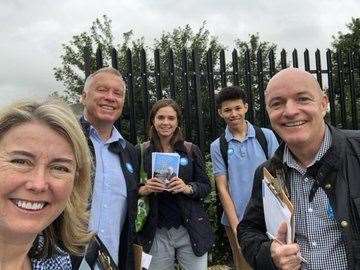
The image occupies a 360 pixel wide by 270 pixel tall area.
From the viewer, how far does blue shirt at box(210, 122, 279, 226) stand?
3982 mm

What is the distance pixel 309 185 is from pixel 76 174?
3.47 ft

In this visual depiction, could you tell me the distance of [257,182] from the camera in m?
2.30

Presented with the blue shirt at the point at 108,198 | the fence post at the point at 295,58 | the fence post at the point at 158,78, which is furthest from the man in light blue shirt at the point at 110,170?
the fence post at the point at 295,58

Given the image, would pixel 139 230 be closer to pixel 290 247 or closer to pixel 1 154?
pixel 290 247

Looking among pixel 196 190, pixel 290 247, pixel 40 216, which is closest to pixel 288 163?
pixel 290 247

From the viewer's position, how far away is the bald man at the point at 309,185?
1.93 metres

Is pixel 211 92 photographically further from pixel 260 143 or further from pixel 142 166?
pixel 142 166

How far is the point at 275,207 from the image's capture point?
2.01 m

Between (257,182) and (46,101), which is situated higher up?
(46,101)

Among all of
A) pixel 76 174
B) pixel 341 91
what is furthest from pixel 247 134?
pixel 341 91

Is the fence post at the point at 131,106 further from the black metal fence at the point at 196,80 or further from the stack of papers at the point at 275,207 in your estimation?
the stack of papers at the point at 275,207

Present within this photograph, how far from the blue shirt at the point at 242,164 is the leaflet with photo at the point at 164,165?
2.17 ft

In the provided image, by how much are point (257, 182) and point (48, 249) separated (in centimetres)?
108

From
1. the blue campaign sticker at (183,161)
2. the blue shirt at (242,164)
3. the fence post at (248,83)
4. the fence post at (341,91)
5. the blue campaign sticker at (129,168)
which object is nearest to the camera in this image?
the blue campaign sticker at (129,168)
